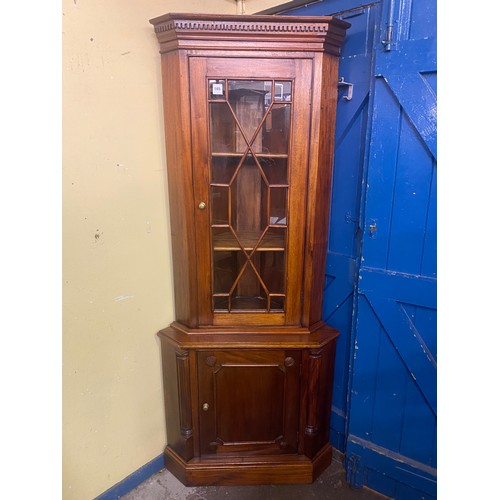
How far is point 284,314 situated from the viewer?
1.62 metres

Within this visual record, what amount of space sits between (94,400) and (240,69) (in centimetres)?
136

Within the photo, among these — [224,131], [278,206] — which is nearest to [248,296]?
[278,206]

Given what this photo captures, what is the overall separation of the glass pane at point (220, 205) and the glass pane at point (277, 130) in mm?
223

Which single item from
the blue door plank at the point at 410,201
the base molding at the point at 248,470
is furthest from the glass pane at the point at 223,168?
the base molding at the point at 248,470

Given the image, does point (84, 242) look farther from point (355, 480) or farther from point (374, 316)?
point (355, 480)

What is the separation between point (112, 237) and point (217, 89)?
68 cm

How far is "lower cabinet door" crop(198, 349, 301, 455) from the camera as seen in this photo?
63.6 inches

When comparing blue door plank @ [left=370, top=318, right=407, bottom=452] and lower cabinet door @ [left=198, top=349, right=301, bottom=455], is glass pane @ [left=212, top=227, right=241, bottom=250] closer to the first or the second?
lower cabinet door @ [left=198, top=349, right=301, bottom=455]

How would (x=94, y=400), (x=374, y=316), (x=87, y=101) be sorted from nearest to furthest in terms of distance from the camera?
1. (x=87, y=101)
2. (x=94, y=400)
3. (x=374, y=316)

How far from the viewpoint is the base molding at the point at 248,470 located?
171cm

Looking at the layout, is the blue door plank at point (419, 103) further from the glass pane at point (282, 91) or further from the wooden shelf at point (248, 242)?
the wooden shelf at point (248, 242)

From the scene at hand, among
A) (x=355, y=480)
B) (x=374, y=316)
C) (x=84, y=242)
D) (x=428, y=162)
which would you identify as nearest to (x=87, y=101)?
(x=84, y=242)

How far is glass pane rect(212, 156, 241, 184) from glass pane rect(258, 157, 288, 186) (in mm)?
100

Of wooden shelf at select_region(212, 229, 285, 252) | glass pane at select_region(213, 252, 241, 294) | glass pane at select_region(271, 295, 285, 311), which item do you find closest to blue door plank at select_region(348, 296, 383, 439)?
glass pane at select_region(271, 295, 285, 311)
